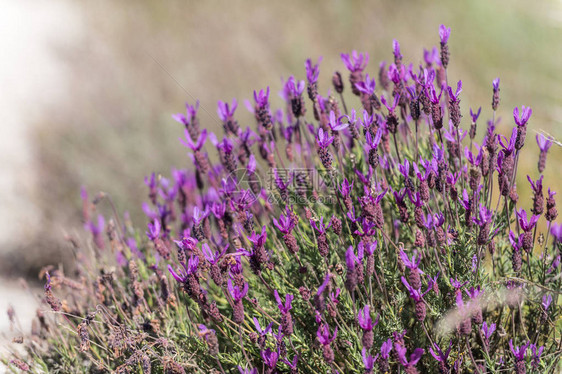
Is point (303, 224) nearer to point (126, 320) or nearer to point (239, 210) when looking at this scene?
point (239, 210)

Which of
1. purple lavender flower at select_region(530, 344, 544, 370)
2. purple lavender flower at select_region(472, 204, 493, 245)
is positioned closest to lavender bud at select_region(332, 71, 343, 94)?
purple lavender flower at select_region(472, 204, 493, 245)

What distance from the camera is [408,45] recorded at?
531cm

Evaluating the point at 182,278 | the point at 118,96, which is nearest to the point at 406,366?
the point at 182,278

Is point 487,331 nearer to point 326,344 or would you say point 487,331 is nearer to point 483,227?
point 483,227

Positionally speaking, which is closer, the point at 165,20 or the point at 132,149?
the point at 132,149

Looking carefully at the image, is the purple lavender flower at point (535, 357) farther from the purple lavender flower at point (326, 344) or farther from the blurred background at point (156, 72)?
the blurred background at point (156, 72)

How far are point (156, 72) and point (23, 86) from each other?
3.58 ft

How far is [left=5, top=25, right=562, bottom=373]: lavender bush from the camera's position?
1.81m

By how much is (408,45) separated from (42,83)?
126 inches

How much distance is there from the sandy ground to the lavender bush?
1.74 metres

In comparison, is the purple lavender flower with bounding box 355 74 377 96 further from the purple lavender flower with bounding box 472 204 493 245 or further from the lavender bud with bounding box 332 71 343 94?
the purple lavender flower with bounding box 472 204 493 245

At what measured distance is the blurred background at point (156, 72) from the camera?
426 cm

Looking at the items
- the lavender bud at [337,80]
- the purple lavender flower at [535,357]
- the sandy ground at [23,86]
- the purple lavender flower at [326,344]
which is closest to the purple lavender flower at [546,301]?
the purple lavender flower at [535,357]

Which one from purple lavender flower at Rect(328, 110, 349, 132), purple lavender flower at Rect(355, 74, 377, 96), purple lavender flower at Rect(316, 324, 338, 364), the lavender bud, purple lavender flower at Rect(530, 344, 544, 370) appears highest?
the lavender bud
